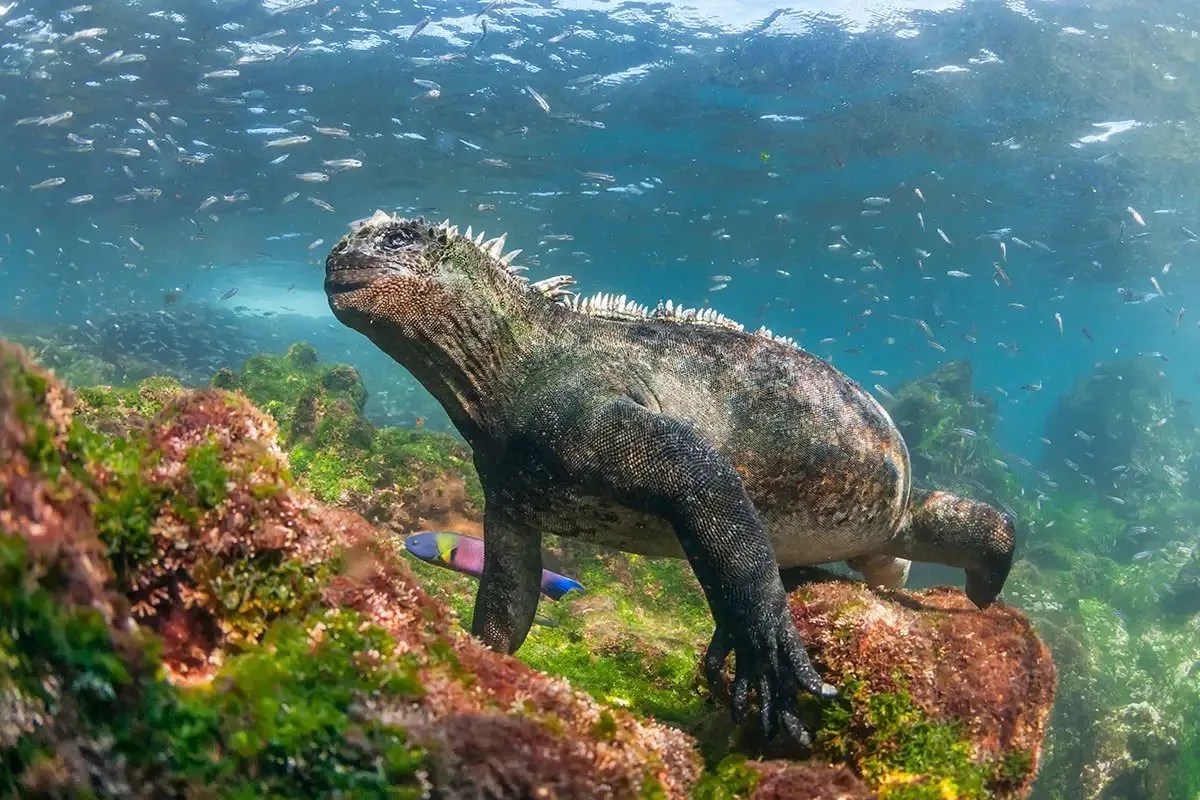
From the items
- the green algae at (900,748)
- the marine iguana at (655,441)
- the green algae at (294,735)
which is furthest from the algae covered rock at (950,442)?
the green algae at (294,735)

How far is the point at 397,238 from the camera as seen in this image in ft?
11.6

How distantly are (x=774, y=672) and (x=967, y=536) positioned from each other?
2.48m

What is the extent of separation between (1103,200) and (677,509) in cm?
3481

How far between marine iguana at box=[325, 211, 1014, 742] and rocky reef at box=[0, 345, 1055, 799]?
0.72 m

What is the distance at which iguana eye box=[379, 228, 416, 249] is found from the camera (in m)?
3.51

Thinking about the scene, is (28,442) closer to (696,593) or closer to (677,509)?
(677,509)

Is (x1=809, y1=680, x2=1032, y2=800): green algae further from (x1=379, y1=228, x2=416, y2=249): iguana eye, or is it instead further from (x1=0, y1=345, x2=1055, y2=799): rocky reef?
(x1=379, y1=228, x2=416, y2=249): iguana eye

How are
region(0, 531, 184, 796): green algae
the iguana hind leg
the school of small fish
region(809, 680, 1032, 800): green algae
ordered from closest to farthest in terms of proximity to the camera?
region(0, 531, 184, 796): green algae → region(809, 680, 1032, 800): green algae → the iguana hind leg → the school of small fish

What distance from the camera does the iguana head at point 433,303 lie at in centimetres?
339

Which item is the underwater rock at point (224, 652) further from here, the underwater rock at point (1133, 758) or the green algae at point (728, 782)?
the underwater rock at point (1133, 758)

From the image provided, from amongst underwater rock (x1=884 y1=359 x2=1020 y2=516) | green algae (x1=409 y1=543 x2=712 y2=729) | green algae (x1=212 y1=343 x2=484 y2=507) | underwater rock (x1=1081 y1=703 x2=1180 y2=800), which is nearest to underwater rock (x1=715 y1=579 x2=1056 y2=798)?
green algae (x1=409 y1=543 x2=712 y2=729)

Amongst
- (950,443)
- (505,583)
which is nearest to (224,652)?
(505,583)

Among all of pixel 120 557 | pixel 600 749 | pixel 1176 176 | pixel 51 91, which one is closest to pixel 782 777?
pixel 600 749

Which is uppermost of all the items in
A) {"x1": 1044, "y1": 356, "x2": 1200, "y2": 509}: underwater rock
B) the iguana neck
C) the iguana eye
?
the iguana eye
